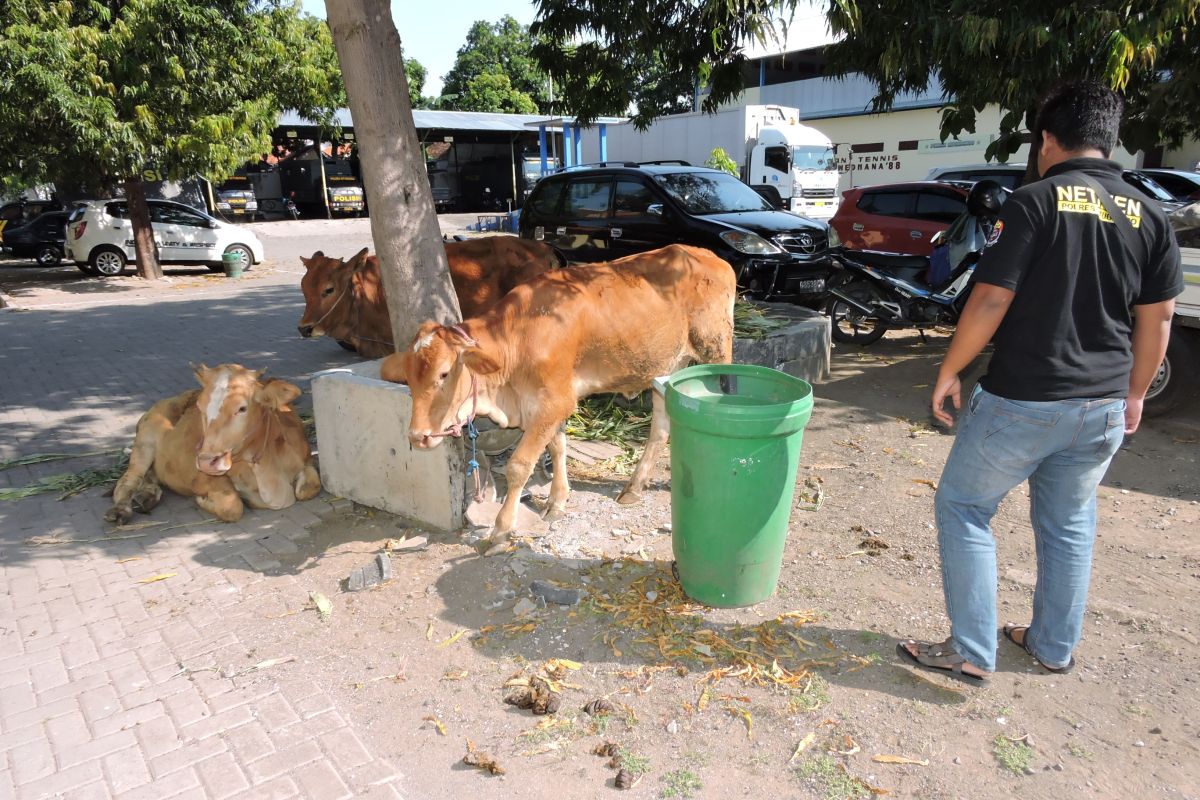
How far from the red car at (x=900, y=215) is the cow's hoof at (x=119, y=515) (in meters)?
10.5

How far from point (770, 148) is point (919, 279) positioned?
16.9 m

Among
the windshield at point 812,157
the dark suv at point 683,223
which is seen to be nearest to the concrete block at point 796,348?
the dark suv at point 683,223

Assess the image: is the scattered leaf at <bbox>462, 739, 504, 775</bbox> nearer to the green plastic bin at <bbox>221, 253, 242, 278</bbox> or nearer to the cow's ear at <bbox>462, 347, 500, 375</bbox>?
the cow's ear at <bbox>462, 347, 500, 375</bbox>

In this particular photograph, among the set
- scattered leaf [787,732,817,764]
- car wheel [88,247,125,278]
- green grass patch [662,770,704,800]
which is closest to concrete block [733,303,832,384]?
scattered leaf [787,732,817,764]

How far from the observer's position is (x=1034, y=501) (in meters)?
3.30

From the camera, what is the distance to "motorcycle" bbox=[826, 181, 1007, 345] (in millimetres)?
8586

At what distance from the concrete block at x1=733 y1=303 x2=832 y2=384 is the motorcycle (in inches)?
40.1

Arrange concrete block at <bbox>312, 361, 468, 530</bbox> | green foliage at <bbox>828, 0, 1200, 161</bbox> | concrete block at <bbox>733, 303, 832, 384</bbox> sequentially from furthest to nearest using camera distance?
concrete block at <bbox>733, 303, 832, 384</bbox>
green foliage at <bbox>828, 0, 1200, 161</bbox>
concrete block at <bbox>312, 361, 468, 530</bbox>

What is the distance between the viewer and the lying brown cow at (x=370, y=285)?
285 inches

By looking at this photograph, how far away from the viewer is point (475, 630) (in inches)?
151

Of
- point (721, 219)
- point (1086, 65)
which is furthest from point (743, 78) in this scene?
point (1086, 65)

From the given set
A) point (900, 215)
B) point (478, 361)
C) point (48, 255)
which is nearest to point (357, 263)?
point (478, 361)

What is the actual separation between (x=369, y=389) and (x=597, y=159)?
97.1ft

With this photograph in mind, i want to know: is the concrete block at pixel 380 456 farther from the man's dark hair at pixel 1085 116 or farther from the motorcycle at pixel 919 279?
the motorcycle at pixel 919 279
